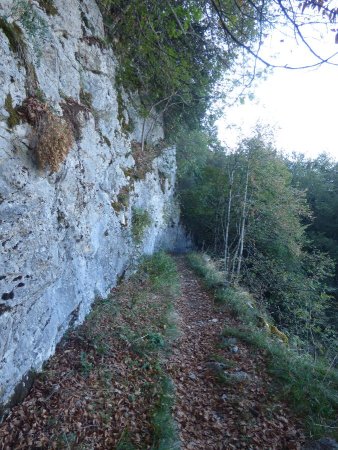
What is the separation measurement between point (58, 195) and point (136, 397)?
3.08 metres

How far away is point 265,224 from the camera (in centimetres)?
1398

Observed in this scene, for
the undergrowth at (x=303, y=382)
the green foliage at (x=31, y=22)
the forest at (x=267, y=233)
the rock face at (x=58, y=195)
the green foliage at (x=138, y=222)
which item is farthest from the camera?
the forest at (x=267, y=233)

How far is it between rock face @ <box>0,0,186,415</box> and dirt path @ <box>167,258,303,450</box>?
2026mm

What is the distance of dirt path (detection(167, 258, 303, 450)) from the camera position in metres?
3.24

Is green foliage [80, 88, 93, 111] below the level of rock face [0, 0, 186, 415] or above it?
above

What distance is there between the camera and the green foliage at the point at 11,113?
328 centimetres

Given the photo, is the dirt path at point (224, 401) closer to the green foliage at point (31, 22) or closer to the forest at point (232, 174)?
the forest at point (232, 174)

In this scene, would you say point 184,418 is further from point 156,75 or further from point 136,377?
point 156,75

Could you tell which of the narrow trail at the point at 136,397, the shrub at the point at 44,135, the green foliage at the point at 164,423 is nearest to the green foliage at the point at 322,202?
the narrow trail at the point at 136,397

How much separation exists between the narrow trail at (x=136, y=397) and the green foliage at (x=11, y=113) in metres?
3.19

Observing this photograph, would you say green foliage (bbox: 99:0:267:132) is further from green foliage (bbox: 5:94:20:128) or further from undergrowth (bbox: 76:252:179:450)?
undergrowth (bbox: 76:252:179:450)

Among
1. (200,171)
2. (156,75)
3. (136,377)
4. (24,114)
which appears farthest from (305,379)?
(200,171)

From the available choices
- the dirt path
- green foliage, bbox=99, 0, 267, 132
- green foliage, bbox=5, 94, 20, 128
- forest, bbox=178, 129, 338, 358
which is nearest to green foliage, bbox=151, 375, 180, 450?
the dirt path

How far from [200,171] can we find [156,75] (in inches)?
400
